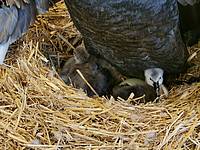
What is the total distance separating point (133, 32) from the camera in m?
1.84

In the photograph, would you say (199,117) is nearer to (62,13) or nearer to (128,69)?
(128,69)

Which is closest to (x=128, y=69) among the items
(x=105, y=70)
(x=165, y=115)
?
(x=105, y=70)

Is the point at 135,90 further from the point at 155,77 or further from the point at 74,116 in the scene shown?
the point at 74,116

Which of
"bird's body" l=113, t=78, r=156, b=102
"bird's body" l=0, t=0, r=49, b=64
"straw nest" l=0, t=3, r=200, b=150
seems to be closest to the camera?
"straw nest" l=0, t=3, r=200, b=150

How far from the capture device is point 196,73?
7.04 ft

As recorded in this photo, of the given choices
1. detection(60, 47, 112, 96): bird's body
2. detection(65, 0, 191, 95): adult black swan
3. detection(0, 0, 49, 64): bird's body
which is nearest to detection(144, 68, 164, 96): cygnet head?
detection(65, 0, 191, 95): adult black swan

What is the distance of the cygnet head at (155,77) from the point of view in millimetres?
2010

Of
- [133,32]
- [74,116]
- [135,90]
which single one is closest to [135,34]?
[133,32]

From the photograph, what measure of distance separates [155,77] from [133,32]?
0.81ft

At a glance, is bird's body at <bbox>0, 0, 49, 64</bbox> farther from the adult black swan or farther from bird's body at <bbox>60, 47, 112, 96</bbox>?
bird's body at <bbox>60, 47, 112, 96</bbox>

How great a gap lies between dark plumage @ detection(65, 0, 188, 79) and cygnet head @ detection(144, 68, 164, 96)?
0.02 metres

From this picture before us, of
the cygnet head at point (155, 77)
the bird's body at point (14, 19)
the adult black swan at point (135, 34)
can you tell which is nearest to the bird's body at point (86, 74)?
the adult black swan at point (135, 34)

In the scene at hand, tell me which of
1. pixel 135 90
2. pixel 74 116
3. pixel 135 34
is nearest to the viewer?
pixel 74 116

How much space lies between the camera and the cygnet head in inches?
79.1
